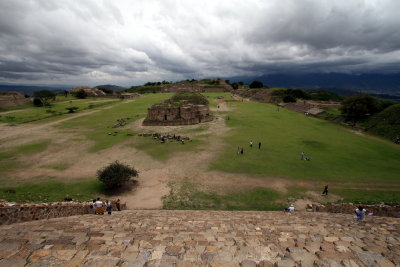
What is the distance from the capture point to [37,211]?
10477 mm

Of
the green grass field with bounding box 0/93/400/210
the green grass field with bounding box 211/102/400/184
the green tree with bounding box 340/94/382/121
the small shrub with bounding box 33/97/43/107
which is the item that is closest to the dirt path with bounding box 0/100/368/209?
the green grass field with bounding box 0/93/400/210

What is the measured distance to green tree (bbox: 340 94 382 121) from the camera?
1480 inches

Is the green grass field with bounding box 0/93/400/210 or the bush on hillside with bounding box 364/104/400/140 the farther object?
the bush on hillside with bounding box 364/104/400/140

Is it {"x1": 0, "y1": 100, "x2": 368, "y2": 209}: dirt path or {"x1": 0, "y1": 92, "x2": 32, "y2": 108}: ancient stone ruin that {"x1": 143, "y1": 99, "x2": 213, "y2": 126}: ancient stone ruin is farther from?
{"x1": 0, "y1": 92, "x2": 32, "y2": 108}: ancient stone ruin

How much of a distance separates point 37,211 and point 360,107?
4824 cm

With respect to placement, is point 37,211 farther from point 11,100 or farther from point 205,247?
point 11,100

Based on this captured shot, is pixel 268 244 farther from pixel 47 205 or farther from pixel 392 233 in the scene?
pixel 47 205

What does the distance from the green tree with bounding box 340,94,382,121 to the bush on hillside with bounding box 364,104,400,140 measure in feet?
5.95

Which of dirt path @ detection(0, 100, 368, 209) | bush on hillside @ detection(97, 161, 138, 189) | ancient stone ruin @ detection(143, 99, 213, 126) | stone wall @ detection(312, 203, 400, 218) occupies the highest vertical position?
ancient stone ruin @ detection(143, 99, 213, 126)

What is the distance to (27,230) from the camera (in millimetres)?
6707

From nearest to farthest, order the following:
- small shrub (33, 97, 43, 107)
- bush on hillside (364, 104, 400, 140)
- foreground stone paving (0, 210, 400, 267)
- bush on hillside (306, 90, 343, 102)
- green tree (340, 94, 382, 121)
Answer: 1. foreground stone paving (0, 210, 400, 267)
2. bush on hillside (364, 104, 400, 140)
3. green tree (340, 94, 382, 121)
4. small shrub (33, 97, 43, 107)
5. bush on hillside (306, 90, 343, 102)

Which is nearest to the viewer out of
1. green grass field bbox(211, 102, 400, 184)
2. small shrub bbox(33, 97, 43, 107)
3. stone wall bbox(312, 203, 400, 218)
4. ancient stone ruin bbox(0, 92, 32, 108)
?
stone wall bbox(312, 203, 400, 218)

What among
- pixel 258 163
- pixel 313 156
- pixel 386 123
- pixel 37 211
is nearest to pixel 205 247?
pixel 37 211

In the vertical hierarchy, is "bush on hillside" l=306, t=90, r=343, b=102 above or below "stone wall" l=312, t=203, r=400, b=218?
above
